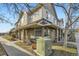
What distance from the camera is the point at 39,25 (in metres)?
1.92

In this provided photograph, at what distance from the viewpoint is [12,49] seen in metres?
1.92

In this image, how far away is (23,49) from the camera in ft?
6.25

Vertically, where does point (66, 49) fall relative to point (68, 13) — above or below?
below

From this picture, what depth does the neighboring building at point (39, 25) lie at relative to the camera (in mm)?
1912

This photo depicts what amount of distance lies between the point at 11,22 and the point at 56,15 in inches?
19.0

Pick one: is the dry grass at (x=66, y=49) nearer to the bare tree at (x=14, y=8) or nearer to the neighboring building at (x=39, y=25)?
the neighboring building at (x=39, y=25)

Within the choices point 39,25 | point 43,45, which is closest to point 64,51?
point 43,45

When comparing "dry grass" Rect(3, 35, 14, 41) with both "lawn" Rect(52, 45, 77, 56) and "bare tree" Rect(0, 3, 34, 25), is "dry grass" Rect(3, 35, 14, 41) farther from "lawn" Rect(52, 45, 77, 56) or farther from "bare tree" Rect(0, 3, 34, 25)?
"lawn" Rect(52, 45, 77, 56)

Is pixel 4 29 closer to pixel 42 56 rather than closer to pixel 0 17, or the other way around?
pixel 0 17

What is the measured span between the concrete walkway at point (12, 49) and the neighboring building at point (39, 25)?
0.36 ft

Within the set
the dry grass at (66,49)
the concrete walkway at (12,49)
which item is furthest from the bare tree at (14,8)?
the dry grass at (66,49)

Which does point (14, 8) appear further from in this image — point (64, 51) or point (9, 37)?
point (64, 51)

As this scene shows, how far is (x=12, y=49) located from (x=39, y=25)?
15.1 inches

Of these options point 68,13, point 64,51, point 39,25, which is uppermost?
point 68,13
